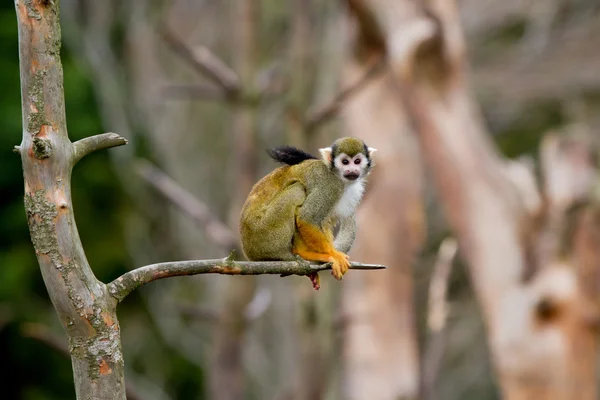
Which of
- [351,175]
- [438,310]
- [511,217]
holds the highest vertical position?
[351,175]

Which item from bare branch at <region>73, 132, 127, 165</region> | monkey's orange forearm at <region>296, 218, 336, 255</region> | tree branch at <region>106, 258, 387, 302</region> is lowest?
monkey's orange forearm at <region>296, 218, 336, 255</region>

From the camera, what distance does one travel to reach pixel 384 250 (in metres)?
5.91

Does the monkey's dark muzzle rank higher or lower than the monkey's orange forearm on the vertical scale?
higher

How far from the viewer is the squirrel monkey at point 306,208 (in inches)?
94.6

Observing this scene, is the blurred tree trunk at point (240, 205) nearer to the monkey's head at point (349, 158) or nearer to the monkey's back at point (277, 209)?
the monkey's back at point (277, 209)

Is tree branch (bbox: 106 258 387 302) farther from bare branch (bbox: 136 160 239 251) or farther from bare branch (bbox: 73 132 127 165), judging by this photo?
bare branch (bbox: 136 160 239 251)

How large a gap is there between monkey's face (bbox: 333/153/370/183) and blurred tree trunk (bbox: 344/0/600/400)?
2580 mm

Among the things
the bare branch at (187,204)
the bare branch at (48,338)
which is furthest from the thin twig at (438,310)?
the bare branch at (48,338)

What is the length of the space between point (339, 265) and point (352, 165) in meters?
0.31

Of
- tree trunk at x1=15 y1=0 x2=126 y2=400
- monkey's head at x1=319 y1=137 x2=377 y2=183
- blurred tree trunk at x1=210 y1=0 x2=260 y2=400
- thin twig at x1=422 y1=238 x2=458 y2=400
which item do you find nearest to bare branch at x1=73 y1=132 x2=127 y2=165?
tree trunk at x1=15 y1=0 x2=126 y2=400

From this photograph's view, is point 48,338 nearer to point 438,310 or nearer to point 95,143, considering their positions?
point 95,143

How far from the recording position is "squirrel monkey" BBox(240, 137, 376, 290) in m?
2.40

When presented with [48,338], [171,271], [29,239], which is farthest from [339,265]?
[29,239]

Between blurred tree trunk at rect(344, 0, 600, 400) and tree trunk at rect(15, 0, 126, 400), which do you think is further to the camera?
blurred tree trunk at rect(344, 0, 600, 400)
